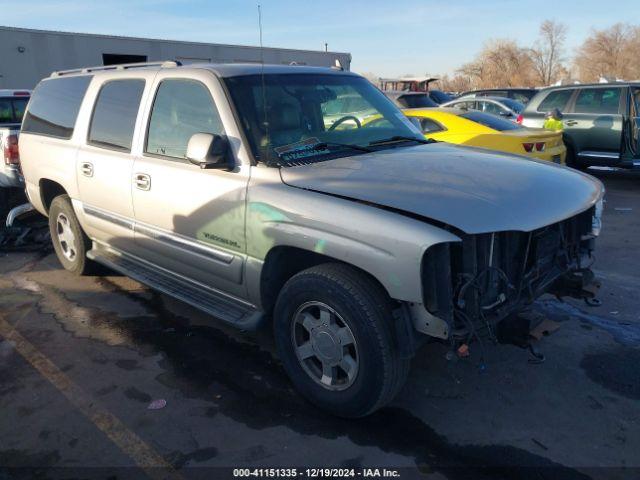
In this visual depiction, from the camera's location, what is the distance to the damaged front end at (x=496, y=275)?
104 inches

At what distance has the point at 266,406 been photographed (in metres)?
3.29

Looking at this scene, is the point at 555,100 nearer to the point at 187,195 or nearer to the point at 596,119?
the point at 596,119

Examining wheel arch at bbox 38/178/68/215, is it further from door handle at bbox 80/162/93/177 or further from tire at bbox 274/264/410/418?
tire at bbox 274/264/410/418

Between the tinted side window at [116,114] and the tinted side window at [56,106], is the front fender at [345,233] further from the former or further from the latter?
the tinted side window at [56,106]

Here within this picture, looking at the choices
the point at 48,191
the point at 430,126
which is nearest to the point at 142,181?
the point at 48,191

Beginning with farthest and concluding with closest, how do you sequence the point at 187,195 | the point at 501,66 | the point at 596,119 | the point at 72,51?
the point at 501,66 < the point at 72,51 < the point at 596,119 < the point at 187,195

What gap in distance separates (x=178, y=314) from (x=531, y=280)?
2913 millimetres

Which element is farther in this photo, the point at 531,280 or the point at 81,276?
the point at 81,276

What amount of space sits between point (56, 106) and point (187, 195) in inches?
102

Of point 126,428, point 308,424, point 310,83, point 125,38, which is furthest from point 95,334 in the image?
point 125,38

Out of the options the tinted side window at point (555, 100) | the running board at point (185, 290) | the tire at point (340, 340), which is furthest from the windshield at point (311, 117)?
the tinted side window at point (555, 100)

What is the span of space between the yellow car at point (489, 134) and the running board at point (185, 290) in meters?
4.65

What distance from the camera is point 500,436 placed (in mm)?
2961

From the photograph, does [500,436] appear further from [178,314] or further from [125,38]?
[125,38]
